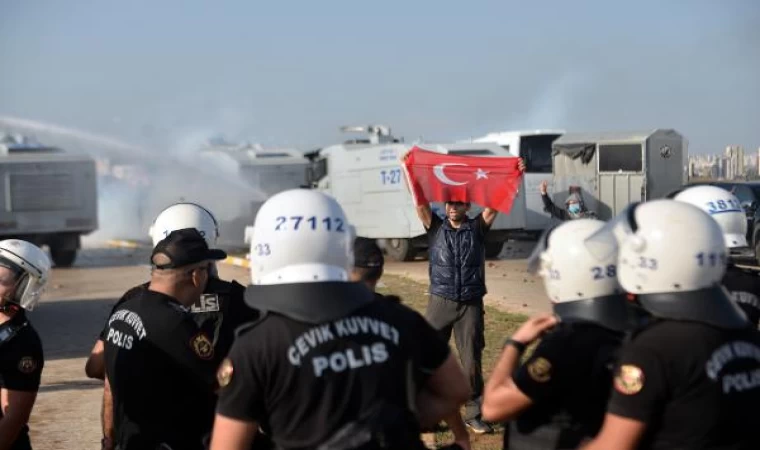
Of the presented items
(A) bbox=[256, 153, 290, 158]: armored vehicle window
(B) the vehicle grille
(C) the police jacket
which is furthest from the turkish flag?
(A) bbox=[256, 153, 290, 158]: armored vehicle window

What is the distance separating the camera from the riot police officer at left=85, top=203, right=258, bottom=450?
4.88 m

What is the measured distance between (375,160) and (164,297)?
21.2 metres

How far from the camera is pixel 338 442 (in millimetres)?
2887

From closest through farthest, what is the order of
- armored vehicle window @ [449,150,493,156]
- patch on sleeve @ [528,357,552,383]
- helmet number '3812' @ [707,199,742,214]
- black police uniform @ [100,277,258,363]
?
patch on sleeve @ [528,357,552,383] → black police uniform @ [100,277,258,363] → helmet number '3812' @ [707,199,742,214] → armored vehicle window @ [449,150,493,156]

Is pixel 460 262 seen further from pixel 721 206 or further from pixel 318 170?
pixel 318 170

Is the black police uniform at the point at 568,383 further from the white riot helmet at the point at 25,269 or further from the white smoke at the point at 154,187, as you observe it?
the white smoke at the point at 154,187

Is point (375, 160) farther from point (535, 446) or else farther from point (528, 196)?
point (535, 446)

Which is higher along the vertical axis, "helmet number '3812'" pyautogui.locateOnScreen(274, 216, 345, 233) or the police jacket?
"helmet number '3812'" pyautogui.locateOnScreen(274, 216, 345, 233)

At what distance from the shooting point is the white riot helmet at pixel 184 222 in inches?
228

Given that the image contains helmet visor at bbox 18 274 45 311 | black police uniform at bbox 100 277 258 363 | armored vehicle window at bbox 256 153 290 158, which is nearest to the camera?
helmet visor at bbox 18 274 45 311

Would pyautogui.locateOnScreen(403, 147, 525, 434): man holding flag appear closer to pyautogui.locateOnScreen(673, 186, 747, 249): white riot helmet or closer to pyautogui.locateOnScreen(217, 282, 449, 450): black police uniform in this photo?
pyautogui.locateOnScreen(673, 186, 747, 249): white riot helmet

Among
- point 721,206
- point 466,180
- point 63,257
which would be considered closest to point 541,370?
point 721,206

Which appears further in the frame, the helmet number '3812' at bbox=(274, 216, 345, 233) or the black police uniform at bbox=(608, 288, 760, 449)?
the helmet number '3812' at bbox=(274, 216, 345, 233)

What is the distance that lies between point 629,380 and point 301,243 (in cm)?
105
